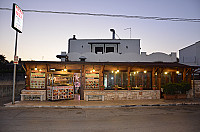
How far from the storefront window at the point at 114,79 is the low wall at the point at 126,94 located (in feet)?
7.45

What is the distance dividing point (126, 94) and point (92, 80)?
12.1ft

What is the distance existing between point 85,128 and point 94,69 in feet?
29.3

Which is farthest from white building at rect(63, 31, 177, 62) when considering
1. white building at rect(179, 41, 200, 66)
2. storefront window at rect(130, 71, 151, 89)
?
white building at rect(179, 41, 200, 66)

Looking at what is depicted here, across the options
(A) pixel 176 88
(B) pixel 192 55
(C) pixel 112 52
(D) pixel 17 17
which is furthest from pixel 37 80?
(B) pixel 192 55

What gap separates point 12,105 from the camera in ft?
37.5

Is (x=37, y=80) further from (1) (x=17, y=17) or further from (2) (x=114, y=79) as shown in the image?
(2) (x=114, y=79)

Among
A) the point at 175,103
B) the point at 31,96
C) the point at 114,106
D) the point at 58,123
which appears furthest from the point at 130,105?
the point at 31,96

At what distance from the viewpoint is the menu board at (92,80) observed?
15181 mm

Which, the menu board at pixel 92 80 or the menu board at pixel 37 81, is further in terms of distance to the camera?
the menu board at pixel 92 80

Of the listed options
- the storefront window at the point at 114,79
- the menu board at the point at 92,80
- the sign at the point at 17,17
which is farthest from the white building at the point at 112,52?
the sign at the point at 17,17

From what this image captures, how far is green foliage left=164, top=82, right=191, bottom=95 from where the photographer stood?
48.2 ft

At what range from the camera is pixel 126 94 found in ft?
47.7

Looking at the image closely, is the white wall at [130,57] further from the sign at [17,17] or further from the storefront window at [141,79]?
the sign at [17,17]

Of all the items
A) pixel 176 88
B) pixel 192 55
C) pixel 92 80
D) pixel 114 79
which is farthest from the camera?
pixel 192 55
